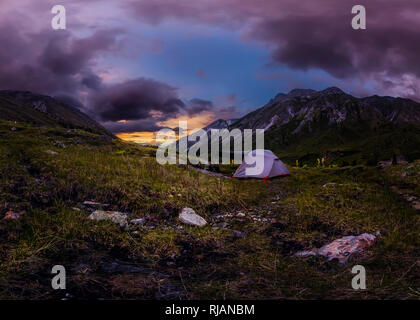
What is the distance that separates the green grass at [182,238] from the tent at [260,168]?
6.58 metres

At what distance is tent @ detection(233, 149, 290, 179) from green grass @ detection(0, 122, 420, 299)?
658 centimetres

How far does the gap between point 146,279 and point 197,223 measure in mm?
3093

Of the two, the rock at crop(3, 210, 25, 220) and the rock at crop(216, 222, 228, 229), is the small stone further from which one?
the rock at crop(216, 222, 228, 229)

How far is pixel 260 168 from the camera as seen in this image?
17172 millimetres

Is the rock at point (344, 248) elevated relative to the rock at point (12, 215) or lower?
lower

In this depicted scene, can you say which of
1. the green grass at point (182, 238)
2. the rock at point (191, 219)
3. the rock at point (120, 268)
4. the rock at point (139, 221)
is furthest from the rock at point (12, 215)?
the rock at point (191, 219)

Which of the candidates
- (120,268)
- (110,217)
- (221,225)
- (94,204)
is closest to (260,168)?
(221,225)

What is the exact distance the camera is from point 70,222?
5762 mm

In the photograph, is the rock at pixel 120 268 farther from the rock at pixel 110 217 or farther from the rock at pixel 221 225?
the rock at pixel 221 225

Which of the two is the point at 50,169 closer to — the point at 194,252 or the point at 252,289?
the point at 194,252

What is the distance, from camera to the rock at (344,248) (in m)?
4.99

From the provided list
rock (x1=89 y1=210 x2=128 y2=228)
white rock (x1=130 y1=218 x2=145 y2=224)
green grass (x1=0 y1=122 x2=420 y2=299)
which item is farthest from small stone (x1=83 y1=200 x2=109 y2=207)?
white rock (x1=130 y1=218 x2=145 y2=224)

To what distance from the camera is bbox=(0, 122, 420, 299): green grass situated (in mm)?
3775
